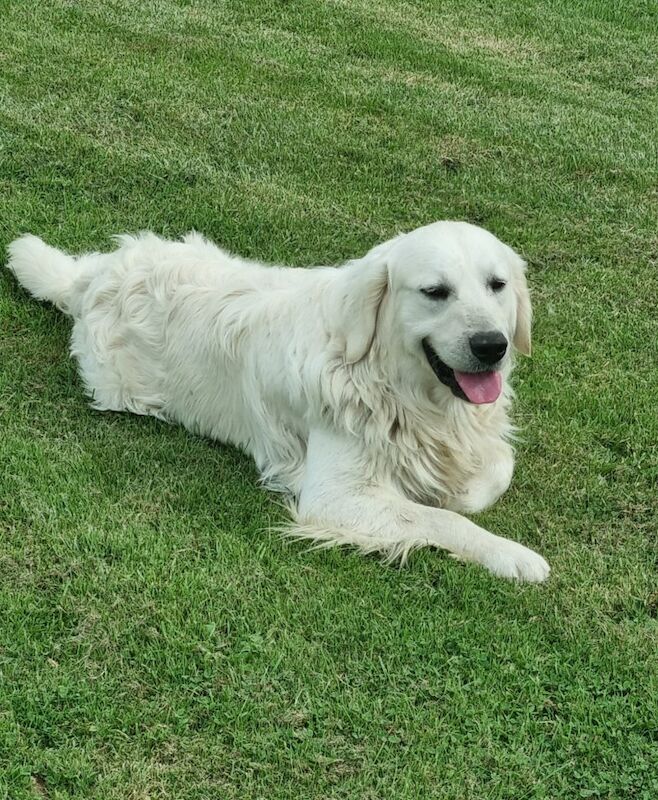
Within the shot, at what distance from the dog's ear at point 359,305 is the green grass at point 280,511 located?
736mm

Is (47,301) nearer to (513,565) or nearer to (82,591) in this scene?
(82,591)

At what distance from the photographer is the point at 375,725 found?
269cm

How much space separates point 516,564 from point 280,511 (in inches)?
38.4

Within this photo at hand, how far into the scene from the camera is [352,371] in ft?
12.1

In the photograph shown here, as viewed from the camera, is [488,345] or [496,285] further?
[496,285]

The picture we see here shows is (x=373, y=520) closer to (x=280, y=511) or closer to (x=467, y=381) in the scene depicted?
(x=280, y=511)

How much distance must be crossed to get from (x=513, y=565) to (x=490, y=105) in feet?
18.0

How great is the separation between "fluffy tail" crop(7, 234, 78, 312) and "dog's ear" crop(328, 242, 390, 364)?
187 cm

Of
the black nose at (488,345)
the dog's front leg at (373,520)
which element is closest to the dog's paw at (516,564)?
the dog's front leg at (373,520)

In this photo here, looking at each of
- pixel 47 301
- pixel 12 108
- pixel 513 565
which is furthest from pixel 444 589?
pixel 12 108

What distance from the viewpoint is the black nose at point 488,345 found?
329 centimetres

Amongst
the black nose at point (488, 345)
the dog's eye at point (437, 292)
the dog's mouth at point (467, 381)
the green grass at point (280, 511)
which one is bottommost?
the green grass at point (280, 511)

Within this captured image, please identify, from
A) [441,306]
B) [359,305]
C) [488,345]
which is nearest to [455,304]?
[441,306]

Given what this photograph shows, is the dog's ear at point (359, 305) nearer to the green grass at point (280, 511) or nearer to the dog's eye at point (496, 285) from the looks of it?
the dog's eye at point (496, 285)
